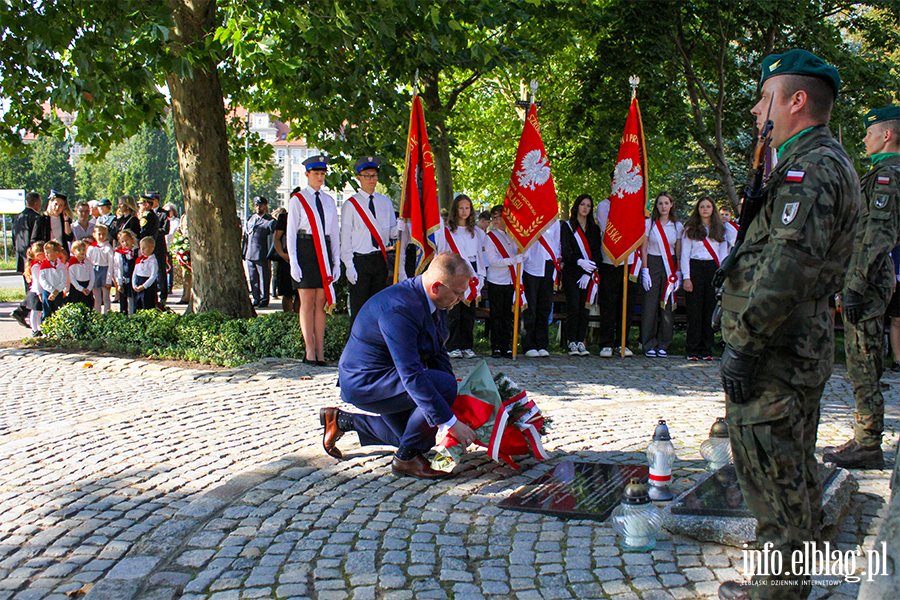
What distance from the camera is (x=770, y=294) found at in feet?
9.32

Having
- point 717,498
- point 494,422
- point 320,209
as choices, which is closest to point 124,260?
point 320,209

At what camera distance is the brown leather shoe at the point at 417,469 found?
513 centimetres

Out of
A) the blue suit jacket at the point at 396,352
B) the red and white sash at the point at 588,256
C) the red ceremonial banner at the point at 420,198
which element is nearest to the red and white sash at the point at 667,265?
the red and white sash at the point at 588,256

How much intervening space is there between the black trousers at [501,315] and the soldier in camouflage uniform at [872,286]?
5.64 m

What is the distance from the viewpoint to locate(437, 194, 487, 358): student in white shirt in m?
10.4

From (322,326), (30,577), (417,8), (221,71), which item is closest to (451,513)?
(30,577)

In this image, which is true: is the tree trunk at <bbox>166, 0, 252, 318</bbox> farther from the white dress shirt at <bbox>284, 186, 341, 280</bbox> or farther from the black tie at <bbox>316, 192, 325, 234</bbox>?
the black tie at <bbox>316, 192, 325, 234</bbox>

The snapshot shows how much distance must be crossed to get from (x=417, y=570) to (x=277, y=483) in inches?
61.7

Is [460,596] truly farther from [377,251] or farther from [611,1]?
[611,1]

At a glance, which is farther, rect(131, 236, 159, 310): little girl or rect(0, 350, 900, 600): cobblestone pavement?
rect(131, 236, 159, 310): little girl

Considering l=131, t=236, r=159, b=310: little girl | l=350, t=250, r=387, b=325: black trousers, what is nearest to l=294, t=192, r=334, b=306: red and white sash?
l=350, t=250, r=387, b=325: black trousers

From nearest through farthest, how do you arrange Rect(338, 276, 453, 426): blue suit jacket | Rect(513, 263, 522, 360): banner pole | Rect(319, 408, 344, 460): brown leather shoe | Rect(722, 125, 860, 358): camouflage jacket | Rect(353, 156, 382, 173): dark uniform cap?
Rect(722, 125, 860, 358): camouflage jacket
Rect(338, 276, 453, 426): blue suit jacket
Rect(319, 408, 344, 460): brown leather shoe
Rect(353, 156, 382, 173): dark uniform cap
Rect(513, 263, 522, 360): banner pole

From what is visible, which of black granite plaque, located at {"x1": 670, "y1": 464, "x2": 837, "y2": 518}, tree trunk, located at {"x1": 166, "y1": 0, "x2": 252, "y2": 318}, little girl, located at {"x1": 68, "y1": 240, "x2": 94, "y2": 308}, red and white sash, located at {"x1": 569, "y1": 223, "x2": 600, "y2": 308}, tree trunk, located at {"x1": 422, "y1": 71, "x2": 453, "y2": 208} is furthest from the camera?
tree trunk, located at {"x1": 422, "y1": 71, "x2": 453, "y2": 208}

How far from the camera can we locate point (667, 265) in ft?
35.3
